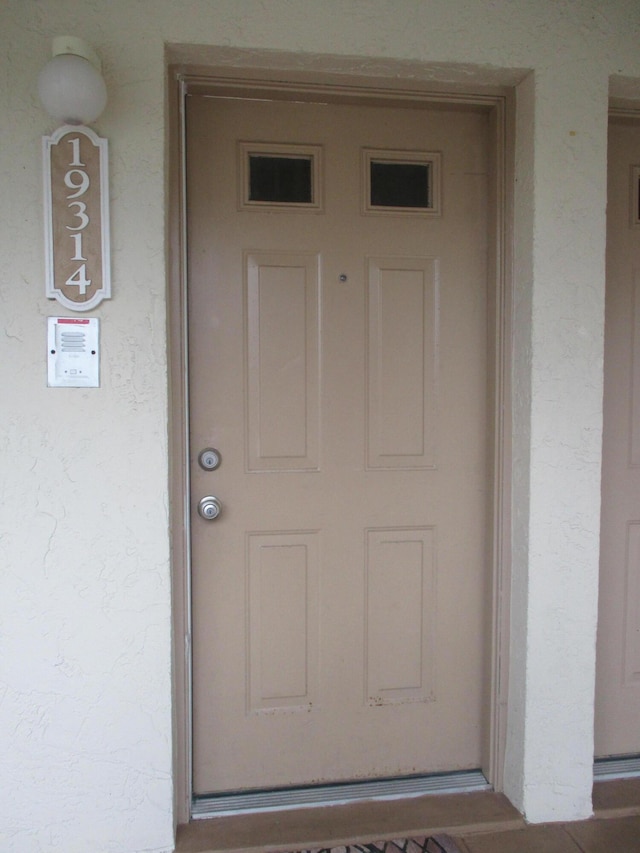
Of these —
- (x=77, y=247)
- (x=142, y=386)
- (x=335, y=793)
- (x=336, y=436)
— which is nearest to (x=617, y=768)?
(x=335, y=793)

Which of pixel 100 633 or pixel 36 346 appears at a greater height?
pixel 36 346

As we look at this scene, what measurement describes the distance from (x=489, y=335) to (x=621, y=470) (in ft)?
2.32

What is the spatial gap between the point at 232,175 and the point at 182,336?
563 mm

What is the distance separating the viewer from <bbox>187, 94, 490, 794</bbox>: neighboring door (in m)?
1.89

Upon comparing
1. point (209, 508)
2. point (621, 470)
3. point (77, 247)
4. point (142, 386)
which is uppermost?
point (77, 247)

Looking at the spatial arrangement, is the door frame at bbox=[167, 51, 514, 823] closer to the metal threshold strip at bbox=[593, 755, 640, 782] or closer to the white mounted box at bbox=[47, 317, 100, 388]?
the white mounted box at bbox=[47, 317, 100, 388]

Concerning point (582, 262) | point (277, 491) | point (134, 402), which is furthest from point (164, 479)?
point (582, 262)

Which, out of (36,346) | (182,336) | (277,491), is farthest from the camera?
(277,491)

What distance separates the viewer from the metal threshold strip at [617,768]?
2.06 meters

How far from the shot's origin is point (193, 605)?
190 cm

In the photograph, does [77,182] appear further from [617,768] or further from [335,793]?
[617,768]

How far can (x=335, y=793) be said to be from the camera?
1949 millimetres

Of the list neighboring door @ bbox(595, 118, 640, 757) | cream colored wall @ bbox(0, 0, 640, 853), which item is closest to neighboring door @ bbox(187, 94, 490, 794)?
cream colored wall @ bbox(0, 0, 640, 853)

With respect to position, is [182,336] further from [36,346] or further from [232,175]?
[232,175]
